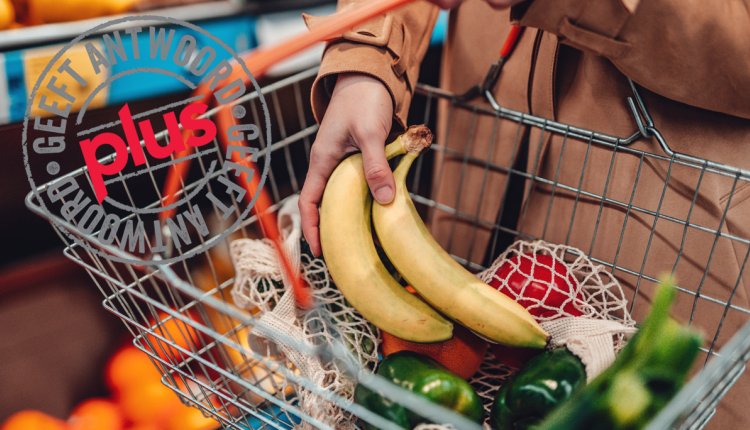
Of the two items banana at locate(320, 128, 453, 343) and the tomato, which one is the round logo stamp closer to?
banana at locate(320, 128, 453, 343)

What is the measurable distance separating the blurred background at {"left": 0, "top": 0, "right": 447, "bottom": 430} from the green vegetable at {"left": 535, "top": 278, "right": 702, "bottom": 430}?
38.2 inches

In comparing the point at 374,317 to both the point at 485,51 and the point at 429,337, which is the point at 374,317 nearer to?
the point at 429,337

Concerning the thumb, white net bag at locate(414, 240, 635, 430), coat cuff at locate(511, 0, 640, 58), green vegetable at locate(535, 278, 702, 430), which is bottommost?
white net bag at locate(414, 240, 635, 430)

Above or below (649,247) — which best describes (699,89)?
above

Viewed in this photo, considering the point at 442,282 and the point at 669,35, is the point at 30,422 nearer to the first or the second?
the point at 442,282

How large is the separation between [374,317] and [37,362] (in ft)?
3.24

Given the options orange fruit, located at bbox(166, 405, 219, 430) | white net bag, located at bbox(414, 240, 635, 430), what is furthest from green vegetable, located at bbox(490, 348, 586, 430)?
orange fruit, located at bbox(166, 405, 219, 430)

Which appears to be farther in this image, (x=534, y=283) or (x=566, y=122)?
(x=566, y=122)

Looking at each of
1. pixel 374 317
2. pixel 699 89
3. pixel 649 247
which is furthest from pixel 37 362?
pixel 699 89

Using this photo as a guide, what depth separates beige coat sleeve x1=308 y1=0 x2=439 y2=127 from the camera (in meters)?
0.83

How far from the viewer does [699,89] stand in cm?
73

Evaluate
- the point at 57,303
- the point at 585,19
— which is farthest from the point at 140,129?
the point at 585,19

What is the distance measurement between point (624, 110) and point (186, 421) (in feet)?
3.34

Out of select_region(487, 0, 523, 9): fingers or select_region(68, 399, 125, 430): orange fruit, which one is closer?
select_region(487, 0, 523, 9): fingers
